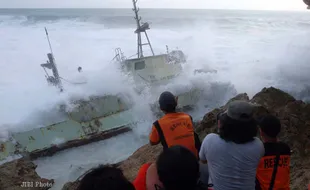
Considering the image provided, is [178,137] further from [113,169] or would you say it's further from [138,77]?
[138,77]

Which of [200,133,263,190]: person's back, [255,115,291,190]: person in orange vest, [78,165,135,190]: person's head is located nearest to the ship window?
[255,115,291,190]: person in orange vest

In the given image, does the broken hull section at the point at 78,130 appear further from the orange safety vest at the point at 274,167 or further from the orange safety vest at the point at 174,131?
the orange safety vest at the point at 274,167

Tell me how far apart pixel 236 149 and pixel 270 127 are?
412 mm

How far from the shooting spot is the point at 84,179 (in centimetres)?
130

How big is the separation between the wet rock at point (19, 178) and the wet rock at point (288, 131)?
2.10 ft

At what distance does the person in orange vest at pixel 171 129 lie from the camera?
104 inches

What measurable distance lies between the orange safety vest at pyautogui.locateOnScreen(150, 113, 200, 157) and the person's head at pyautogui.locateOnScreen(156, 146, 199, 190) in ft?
3.66

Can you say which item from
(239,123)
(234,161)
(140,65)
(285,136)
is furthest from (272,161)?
(140,65)

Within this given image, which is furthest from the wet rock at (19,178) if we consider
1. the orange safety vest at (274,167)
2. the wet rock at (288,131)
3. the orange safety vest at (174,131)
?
the orange safety vest at (274,167)

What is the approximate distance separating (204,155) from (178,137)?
0.49 meters

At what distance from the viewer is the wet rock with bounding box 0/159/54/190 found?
4.90 meters

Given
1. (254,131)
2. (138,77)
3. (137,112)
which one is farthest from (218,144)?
(138,77)

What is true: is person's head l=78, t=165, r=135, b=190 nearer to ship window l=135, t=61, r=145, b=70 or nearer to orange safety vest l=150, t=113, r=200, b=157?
orange safety vest l=150, t=113, r=200, b=157

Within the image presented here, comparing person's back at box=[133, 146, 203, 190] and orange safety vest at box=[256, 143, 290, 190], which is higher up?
person's back at box=[133, 146, 203, 190]
